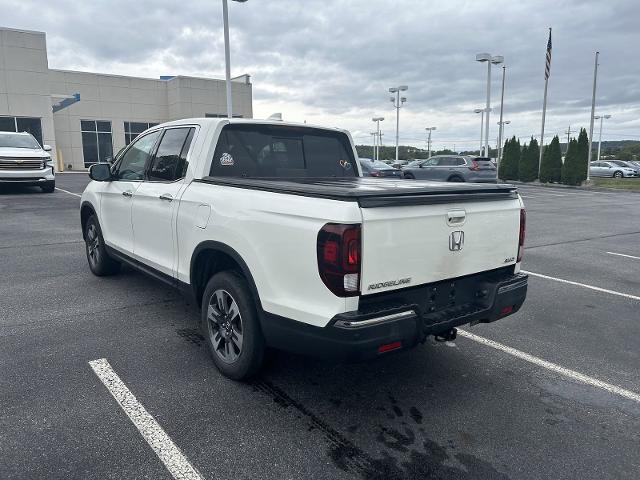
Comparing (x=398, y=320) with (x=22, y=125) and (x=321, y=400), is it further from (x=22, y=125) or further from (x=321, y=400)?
(x=22, y=125)

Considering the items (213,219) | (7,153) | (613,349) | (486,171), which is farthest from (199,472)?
(486,171)

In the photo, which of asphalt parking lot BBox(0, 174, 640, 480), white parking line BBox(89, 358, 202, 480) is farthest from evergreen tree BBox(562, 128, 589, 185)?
white parking line BBox(89, 358, 202, 480)

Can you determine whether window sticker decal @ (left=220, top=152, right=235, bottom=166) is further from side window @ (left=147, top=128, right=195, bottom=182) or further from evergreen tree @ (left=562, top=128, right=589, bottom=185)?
evergreen tree @ (left=562, top=128, right=589, bottom=185)

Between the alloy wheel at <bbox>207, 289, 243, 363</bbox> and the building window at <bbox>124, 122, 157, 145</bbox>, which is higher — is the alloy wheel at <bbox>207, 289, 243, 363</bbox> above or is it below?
below

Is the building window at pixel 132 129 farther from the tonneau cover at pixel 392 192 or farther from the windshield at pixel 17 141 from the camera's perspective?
the tonneau cover at pixel 392 192

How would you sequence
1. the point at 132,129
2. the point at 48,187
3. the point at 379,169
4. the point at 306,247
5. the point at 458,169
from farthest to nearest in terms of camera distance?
the point at 132,129
the point at 458,169
the point at 379,169
the point at 48,187
the point at 306,247

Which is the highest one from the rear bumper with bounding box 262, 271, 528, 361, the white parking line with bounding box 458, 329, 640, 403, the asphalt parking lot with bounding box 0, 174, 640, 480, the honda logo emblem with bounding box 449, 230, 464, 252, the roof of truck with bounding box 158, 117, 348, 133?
the roof of truck with bounding box 158, 117, 348, 133

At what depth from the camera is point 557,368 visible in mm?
4004

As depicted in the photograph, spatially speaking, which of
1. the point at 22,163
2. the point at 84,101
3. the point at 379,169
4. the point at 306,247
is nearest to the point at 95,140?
the point at 84,101

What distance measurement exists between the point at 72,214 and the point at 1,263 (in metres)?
5.52

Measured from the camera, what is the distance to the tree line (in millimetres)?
30594

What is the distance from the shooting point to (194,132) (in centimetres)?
431

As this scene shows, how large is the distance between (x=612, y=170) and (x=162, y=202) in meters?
46.7

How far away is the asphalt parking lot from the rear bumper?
0.53 metres
